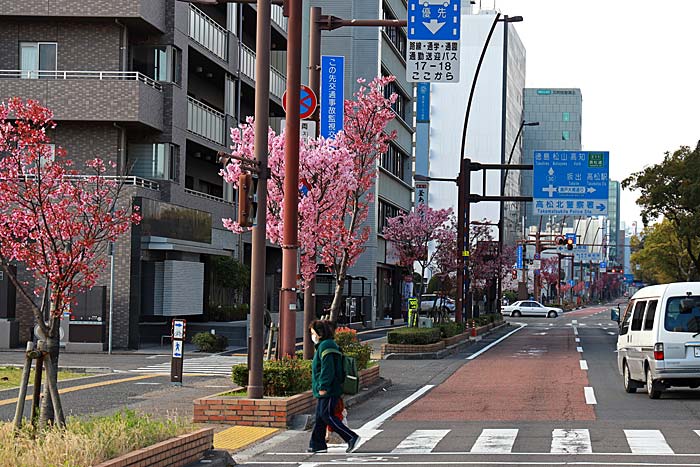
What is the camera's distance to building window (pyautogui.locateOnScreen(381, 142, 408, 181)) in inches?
2544

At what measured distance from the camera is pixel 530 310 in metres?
93.0

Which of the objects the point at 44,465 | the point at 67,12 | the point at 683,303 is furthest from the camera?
the point at 67,12

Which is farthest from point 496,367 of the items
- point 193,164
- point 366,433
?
point 193,164

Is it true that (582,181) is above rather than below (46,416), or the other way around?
above

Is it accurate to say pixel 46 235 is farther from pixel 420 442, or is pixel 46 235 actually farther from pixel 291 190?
pixel 420 442

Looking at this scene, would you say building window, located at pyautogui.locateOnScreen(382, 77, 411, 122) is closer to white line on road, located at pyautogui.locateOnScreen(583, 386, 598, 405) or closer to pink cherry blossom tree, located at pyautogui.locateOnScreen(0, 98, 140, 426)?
white line on road, located at pyautogui.locateOnScreen(583, 386, 598, 405)

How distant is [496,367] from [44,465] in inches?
834

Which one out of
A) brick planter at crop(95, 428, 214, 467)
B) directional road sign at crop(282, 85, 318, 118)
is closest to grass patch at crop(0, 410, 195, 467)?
brick planter at crop(95, 428, 214, 467)

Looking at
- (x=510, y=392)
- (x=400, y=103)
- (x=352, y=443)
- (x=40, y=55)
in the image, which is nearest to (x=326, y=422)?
(x=352, y=443)

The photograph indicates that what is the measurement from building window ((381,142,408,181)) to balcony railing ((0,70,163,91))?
28.1m

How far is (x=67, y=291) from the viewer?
12.6m

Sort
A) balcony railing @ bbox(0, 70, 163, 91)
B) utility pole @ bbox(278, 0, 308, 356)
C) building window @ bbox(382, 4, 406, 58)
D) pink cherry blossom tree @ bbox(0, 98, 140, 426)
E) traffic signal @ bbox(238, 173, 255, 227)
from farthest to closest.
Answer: building window @ bbox(382, 4, 406, 58) → balcony railing @ bbox(0, 70, 163, 91) → utility pole @ bbox(278, 0, 308, 356) → traffic signal @ bbox(238, 173, 255, 227) → pink cherry blossom tree @ bbox(0, 98, 140, 426)

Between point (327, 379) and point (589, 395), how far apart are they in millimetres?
9595

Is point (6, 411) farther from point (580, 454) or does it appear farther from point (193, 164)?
point (193, 164)
